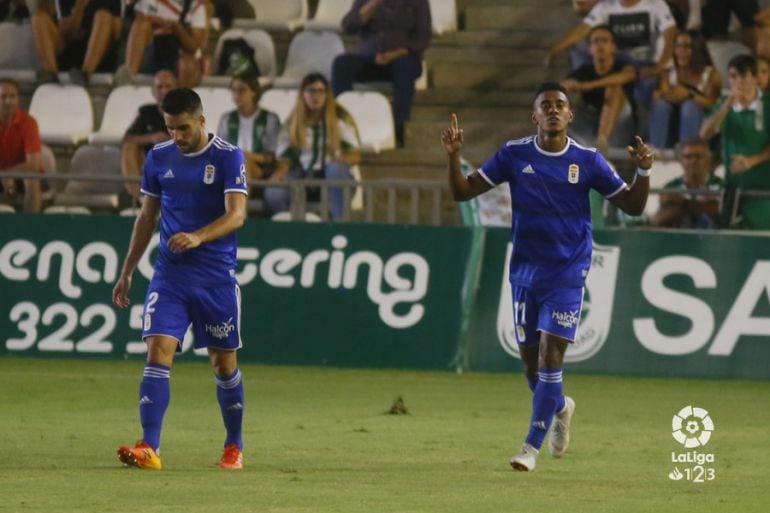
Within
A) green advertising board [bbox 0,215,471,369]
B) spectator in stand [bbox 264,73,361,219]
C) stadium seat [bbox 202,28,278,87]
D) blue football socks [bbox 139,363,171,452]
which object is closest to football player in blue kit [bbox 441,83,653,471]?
blue football socks [bbox 139,363,171,452]

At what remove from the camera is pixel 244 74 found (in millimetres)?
18672

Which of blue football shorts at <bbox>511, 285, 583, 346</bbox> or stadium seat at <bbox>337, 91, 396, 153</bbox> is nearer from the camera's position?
blue football shorts at <bbox>511, 285, 583, 346</bbox>

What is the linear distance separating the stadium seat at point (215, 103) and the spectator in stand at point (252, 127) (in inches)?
87.0

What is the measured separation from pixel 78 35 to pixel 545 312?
1278 cm

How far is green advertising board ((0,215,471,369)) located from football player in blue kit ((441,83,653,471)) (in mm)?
6160

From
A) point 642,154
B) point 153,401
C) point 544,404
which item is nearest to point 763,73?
point 642,154

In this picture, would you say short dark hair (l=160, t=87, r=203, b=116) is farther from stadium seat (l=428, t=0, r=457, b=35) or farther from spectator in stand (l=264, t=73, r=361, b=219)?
stadium seat (l=428, t=0, r=457, b=35)

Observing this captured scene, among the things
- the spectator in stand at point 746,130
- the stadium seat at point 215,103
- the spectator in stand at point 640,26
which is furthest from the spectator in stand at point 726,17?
the stadium seat at point 215,103

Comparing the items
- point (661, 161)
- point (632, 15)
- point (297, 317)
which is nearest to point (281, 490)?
point (297, 317)

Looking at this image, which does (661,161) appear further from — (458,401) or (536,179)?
(536,179)

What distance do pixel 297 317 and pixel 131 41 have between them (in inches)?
235

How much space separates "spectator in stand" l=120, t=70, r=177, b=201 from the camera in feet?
64.5

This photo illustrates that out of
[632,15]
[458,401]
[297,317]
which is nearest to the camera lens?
[458,401]

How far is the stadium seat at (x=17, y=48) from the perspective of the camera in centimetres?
2277
